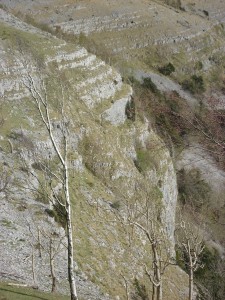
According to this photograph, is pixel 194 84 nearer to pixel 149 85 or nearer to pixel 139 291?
pixel 149 85

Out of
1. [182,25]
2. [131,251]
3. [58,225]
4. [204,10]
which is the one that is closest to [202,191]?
[131,251]

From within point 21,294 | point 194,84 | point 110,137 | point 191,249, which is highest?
point 194,84

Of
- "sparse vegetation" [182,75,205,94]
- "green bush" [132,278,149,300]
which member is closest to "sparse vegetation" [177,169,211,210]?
"sparse vegetation" [182,75,205,94]

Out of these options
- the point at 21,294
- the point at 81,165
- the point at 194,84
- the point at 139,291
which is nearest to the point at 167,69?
the point at 194,84

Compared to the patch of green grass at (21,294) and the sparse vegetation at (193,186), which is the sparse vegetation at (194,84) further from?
the patch of green grass at (21,294)

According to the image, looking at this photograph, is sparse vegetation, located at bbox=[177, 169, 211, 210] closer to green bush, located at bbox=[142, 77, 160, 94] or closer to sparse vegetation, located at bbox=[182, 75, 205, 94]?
green bush, located at bbox=[142, 77, 160, 94]

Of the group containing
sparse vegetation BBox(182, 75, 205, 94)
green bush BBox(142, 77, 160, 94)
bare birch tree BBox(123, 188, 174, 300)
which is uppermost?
sparse vegetation BBox(182, 75, 205, 94)
